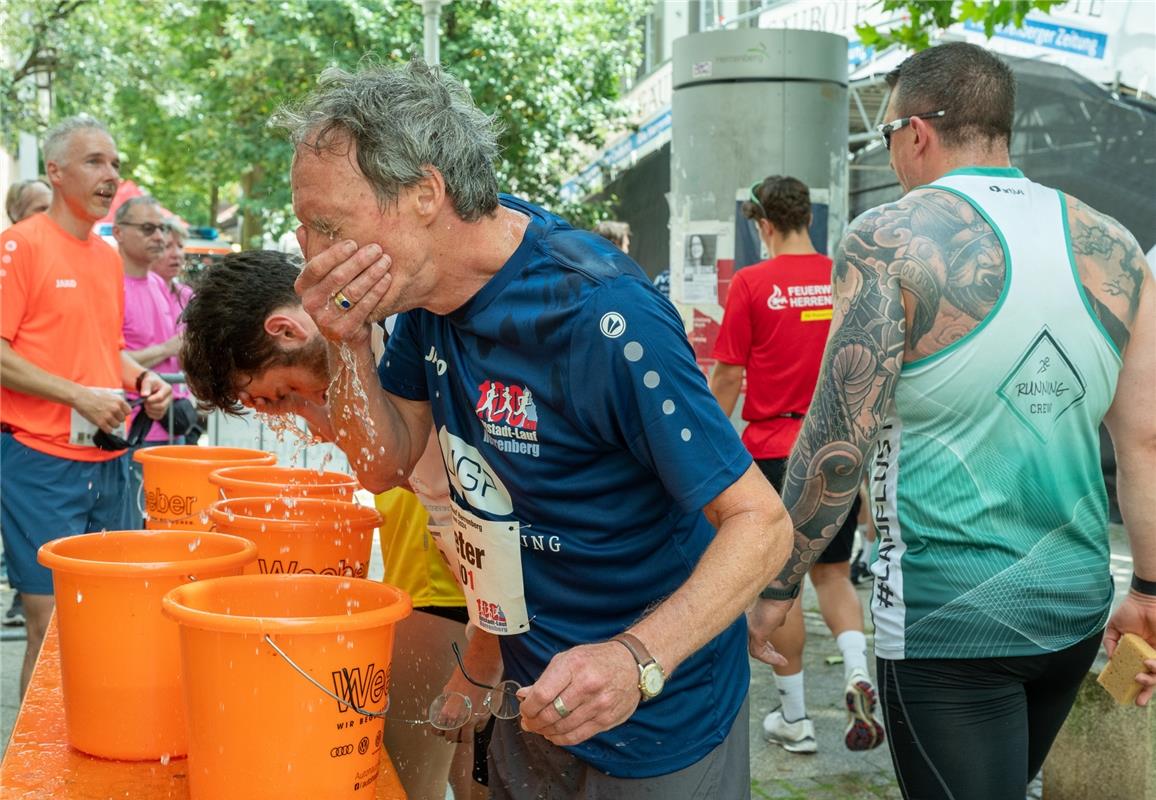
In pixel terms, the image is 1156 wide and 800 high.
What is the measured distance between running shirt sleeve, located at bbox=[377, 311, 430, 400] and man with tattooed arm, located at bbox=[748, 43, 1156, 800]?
86cm

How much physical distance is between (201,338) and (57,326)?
7.93ft

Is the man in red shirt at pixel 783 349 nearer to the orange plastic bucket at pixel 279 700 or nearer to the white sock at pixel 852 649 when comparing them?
the white sock at pixel 852 649

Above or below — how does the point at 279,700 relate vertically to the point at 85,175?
below

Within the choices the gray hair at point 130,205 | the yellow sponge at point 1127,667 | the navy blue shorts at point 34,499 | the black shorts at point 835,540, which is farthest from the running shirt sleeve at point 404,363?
the gray hair at point 130,205

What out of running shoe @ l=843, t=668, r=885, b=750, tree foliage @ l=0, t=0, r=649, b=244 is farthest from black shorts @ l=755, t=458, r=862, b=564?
tree foliage @ l=0, t=0, r=649, b=244

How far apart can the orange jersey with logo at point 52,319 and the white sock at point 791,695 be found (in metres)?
2.81

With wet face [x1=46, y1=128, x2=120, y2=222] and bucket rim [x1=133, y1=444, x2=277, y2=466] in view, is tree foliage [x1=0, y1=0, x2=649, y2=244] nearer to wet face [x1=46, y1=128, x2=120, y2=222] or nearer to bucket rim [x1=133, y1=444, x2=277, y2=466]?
wet face [x1=46, y1=128, x2=120, y2=222]

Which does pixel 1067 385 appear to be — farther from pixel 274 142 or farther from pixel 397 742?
pixel 274 142

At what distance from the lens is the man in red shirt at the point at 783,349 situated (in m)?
5.13

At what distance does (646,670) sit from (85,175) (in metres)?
3.98

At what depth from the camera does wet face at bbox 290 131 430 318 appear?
6.16ft

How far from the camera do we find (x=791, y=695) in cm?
481

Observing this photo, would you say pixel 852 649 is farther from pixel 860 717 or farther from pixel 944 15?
pixel 944 15

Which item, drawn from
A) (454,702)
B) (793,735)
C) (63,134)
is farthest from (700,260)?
(454,702)
